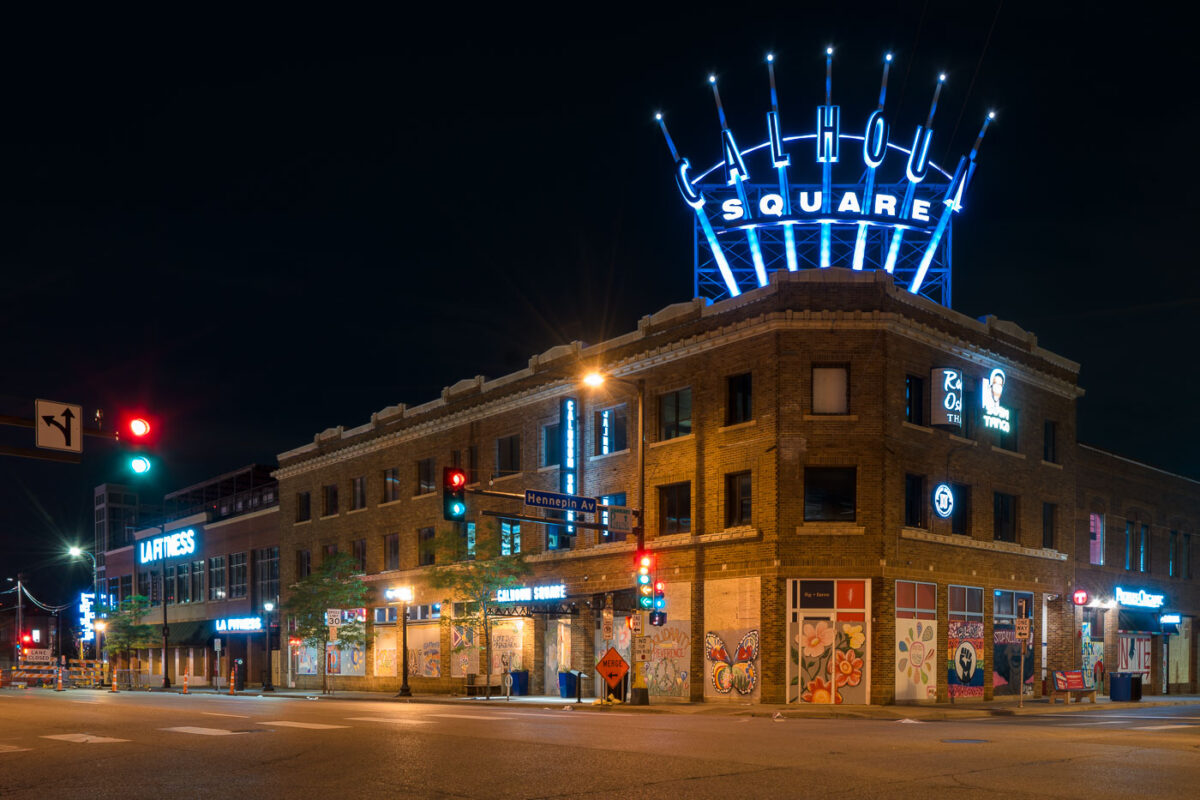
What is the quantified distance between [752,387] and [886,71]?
13.7 meters

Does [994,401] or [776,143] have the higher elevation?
[776,143]

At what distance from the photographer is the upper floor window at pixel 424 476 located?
5292 centimetres

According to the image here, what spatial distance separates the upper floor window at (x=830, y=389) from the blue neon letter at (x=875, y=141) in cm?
912

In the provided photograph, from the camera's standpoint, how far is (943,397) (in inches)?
1507

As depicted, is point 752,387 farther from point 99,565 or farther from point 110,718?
point 99,565

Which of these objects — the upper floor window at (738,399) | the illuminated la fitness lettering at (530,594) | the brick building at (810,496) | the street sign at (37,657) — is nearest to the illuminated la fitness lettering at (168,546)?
the street sign at (37,657)

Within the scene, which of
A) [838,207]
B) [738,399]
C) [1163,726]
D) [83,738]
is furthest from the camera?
[838,207]

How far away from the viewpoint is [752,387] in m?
37.8

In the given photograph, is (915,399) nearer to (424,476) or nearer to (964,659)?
(964,659)

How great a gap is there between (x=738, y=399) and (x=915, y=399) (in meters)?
5.44

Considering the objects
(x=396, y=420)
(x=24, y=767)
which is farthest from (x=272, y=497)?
(x=24, y=767)

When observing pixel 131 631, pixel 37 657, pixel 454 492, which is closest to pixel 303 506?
pixel 37 657

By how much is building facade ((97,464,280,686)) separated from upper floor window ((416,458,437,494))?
14.4 metres

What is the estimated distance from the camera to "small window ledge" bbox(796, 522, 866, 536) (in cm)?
3631
